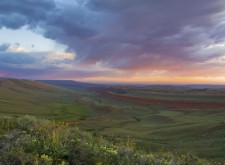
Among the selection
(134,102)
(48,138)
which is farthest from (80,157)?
(134,102)

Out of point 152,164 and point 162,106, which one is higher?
point 152,164

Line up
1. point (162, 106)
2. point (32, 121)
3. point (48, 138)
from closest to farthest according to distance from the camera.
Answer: point (48, 138) → point (32, 121) → point (162, 106)

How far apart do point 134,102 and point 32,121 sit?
117 m

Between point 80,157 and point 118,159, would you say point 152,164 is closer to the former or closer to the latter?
point 118,159

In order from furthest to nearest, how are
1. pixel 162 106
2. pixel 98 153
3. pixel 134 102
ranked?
pixel 134 102 < pixel 162 106 < pixel 98 153

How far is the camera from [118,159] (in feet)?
27.3

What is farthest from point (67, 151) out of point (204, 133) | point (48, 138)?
point (204, 133)

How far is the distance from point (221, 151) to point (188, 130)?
17.1 m

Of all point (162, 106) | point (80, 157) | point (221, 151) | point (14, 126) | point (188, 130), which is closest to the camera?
point (80, 157)

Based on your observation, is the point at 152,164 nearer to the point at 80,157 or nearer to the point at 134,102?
the point at 80,157

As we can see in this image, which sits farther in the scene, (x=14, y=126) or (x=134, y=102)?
(x=134, y=102)

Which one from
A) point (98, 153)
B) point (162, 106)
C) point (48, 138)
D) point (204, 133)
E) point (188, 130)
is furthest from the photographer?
point (162, 106)

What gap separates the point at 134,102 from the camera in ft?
427

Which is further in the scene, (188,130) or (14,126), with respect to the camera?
(188,130)
